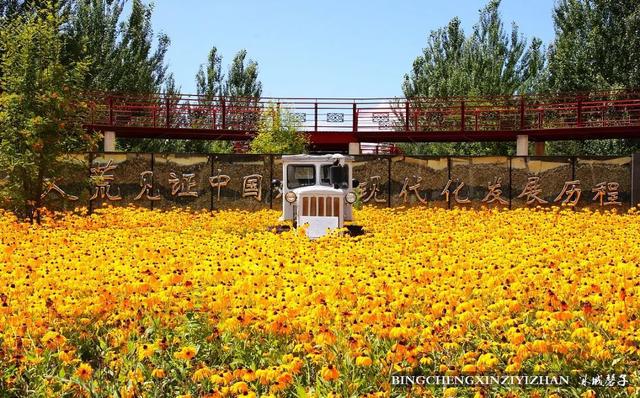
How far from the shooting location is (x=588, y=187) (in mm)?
24984

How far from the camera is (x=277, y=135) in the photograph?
3484 centimetres

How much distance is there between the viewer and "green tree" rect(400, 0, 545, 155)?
44.1m

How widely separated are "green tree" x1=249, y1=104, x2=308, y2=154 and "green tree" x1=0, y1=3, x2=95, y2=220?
15.0m

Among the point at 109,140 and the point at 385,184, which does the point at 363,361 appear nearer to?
the point at 385,184

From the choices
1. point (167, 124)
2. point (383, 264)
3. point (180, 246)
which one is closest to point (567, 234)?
point (383, 264)

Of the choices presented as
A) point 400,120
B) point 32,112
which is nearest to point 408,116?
point 400,120

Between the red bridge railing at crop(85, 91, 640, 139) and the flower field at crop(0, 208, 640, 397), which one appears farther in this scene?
the red bridge railing at crop(85, 91, 640, 139)

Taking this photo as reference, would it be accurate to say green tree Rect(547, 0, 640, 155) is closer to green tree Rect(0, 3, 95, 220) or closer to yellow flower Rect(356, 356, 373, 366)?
green tree Rect(0, 3, 95, 220)

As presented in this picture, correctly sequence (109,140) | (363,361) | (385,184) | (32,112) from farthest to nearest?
(109,140), (385,184), (32,112), (363,361)

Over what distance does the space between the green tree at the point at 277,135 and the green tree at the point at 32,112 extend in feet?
49.2

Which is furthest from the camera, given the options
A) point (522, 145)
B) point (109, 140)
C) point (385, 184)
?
point (522, 145)

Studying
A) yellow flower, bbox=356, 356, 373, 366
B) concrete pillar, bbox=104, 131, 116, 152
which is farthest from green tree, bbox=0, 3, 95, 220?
yellow flower, bbox=356, 356, 373, 366

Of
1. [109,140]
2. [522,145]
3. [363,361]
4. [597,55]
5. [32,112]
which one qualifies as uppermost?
[597,55]

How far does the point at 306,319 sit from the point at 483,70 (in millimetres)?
40404
